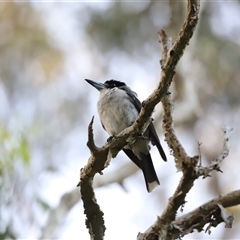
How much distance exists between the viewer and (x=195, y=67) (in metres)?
6.52

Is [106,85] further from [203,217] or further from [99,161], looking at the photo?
[203,217]

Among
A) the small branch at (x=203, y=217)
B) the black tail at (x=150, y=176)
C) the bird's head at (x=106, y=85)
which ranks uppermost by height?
the bird's head at (x=106, y=85)

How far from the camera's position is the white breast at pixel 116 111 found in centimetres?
374

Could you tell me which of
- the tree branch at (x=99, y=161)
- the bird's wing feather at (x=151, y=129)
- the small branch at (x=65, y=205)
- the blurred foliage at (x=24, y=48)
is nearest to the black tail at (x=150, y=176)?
the bird's wing feather at (x=151, y=129)

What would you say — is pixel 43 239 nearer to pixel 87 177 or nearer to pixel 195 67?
pixel 87 177

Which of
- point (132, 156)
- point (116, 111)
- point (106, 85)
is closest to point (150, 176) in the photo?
point (132, 156)

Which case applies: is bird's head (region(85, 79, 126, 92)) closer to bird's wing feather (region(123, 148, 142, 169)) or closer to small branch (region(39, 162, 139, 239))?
bird's wing feather (region(123, 148, 142, 169))

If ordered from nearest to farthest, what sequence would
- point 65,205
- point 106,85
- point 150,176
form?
1. point 150,176
2. point 106,85
3. point 65,205

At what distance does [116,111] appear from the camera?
377 centimetres

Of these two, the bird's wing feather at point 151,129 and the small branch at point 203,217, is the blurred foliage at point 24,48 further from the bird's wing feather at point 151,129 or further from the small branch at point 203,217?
the small branch at point 203,217

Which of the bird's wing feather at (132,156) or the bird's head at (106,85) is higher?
the bird's head at (106,85)

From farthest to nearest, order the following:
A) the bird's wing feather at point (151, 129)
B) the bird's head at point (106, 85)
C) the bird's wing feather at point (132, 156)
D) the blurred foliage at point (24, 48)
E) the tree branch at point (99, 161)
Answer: the blurred foliage at point (24, 48)
the bird's head at point (106, 85)
the bird's wing feather at point (132, 156)
the bird's wing feather at point (151, 129)
the tree branch at point (99, 161)

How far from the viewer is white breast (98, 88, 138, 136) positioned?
374 cm

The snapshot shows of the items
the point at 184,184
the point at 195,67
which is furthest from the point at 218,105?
the point at 184,184
